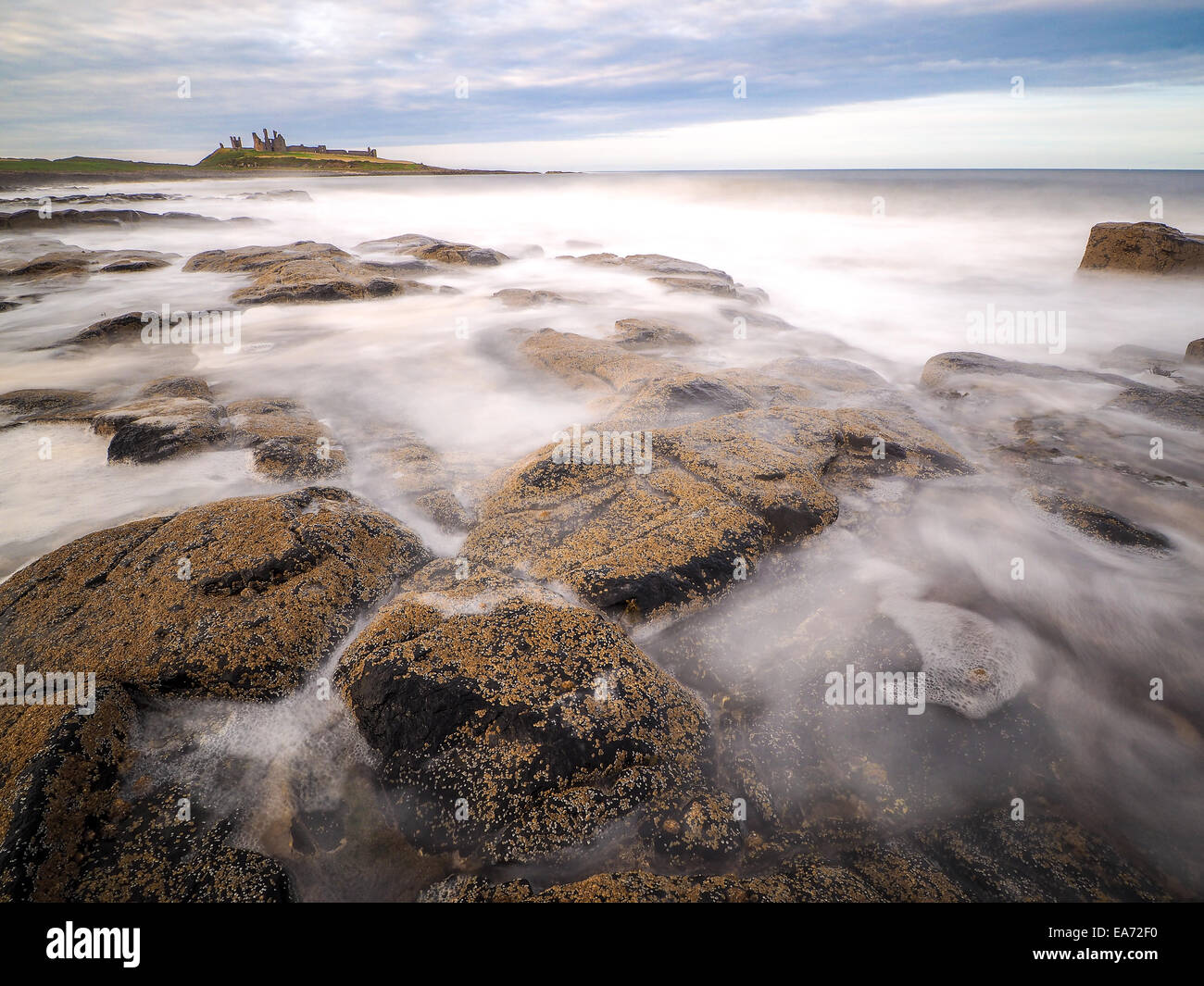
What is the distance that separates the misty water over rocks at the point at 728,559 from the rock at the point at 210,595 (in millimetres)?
114

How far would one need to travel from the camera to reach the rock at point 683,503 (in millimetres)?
3775

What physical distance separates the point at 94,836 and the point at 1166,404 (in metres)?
10.8

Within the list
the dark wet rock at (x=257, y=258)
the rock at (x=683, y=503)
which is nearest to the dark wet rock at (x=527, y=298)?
the dark wet rock at (x=257, y=258)

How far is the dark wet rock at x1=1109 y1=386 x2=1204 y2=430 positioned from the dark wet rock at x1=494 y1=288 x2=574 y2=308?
32.6 ft

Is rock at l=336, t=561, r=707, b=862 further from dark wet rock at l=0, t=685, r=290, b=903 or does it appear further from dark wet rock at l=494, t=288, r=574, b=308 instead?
dark wet rock at l=494, t=288, r=574, b=308

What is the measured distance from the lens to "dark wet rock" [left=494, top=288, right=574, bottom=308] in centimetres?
1269

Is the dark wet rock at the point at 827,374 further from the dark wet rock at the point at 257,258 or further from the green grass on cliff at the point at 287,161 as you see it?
the green grass on cliff at the point at 287,161

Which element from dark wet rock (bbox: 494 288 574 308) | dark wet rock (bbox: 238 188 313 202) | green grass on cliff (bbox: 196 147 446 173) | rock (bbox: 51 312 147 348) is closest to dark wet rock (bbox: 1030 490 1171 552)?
dark wet rock (bbox: 494 288 574 308)

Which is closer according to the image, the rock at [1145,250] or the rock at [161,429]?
the rock at [161,429]

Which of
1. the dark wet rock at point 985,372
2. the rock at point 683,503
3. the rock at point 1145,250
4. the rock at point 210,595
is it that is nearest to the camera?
the rock at point 210,595

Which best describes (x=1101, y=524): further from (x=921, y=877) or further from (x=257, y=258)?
(x=257, y=258)

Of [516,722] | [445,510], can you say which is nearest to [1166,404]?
[445,510]
